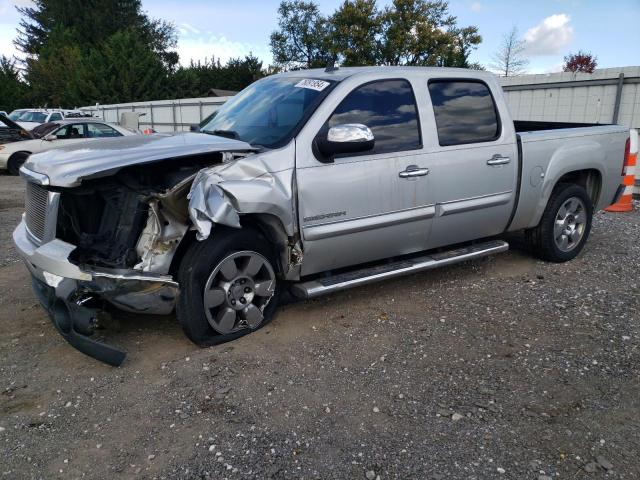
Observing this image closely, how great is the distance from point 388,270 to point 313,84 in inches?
63.5

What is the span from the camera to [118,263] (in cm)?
343

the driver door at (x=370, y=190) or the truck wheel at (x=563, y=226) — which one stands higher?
the driver door at (x=370, y=190)

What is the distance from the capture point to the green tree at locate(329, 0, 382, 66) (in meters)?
37.7

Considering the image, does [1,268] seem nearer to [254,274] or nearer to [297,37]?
[254,274]

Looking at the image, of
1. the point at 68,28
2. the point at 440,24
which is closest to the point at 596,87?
the point at 440,24

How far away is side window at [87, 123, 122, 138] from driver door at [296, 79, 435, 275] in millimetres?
11198

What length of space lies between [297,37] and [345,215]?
56.7 meters

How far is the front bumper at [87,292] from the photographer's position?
3.28 meters

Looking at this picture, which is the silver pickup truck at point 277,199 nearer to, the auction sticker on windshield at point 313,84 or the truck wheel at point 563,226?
the auction sticker on windshield at point 313,84

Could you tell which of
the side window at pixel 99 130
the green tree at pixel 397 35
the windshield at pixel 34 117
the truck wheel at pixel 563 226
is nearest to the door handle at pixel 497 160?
the truck wheel at pixel 563 226

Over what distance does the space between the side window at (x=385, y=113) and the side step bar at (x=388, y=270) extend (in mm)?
968

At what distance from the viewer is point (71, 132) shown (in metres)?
13.7

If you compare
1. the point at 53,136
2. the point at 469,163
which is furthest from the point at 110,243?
the point at 53,136

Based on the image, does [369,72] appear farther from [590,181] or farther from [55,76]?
[55,76]
